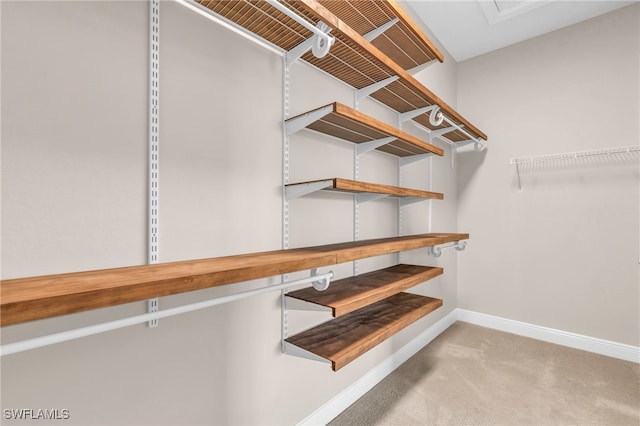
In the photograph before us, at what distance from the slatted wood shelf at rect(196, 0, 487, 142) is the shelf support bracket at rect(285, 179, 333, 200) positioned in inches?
21.2

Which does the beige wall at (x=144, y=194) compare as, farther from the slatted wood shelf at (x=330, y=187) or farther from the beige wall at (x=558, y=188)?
the beige wall at (x=558, y=188)

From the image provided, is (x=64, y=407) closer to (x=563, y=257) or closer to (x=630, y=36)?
(x=563, y=257)

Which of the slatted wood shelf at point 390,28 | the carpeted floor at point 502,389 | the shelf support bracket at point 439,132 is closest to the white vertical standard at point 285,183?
the slatted wood shelf at point 390,28

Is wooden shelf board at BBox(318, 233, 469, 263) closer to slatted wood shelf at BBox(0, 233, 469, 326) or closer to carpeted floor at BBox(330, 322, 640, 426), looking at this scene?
slatted wood shelf at BBox(0, 233, 469, 326)

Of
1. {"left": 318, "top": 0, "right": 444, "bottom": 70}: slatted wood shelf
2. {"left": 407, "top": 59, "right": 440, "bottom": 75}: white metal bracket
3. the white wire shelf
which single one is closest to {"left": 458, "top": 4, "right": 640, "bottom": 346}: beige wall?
the white wire shelf

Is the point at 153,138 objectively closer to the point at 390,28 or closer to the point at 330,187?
the point at 330,187

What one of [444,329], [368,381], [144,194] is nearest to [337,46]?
[144,194]

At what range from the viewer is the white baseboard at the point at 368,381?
57.0 inches

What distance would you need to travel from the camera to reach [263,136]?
1.19m

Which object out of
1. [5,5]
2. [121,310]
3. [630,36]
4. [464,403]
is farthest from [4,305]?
[630,36]

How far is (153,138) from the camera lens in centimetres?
89

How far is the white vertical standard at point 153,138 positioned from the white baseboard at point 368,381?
99 centimetres

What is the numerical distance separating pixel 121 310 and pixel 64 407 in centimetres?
24

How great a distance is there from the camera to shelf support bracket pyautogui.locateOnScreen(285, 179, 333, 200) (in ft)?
3.65
